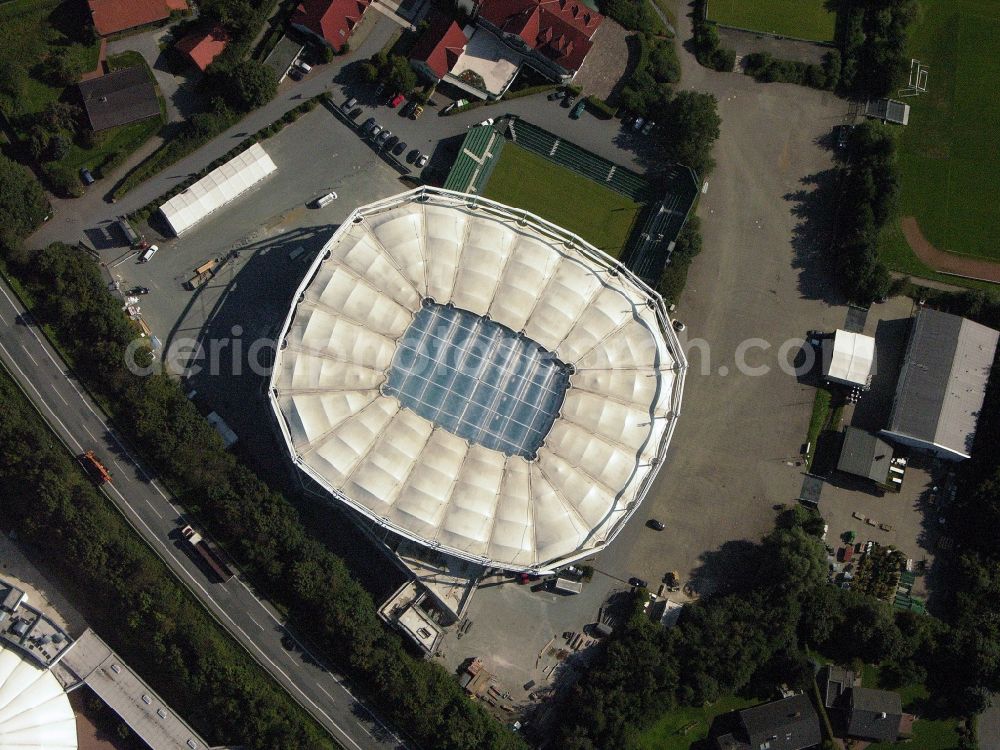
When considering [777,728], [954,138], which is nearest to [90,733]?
[777,728]

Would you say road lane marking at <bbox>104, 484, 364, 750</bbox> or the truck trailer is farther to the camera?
road lane marking at <bbox>104, 484, 364, 750</bbox>

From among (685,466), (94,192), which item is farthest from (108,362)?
(685,466)

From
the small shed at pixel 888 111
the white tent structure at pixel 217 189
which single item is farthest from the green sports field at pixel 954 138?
the white tent structure at pixel 217 189

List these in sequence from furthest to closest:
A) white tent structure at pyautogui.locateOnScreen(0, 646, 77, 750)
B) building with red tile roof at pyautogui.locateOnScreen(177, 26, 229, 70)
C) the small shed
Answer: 1. the small shed
2. building with red tile roof at pyautogui.locateOnScreen(177, 26, 229, 70)
3. white tent structure at pyautogui.locateOnScreen(0, 646, 77, 750)

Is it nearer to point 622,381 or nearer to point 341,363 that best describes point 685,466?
point 622,381

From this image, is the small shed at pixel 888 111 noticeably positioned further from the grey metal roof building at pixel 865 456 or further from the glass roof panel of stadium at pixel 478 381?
the glass roof panel of stadium at pixel 478 381

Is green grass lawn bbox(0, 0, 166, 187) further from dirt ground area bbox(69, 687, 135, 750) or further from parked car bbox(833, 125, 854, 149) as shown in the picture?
parked car bbox(833, 125, 854, 149)

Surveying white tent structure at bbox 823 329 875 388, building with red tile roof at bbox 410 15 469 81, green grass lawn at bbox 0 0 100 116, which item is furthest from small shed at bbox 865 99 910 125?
green grass lawn at bbox 0 0 100 116
